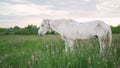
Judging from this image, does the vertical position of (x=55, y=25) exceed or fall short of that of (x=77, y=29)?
it exceeds it

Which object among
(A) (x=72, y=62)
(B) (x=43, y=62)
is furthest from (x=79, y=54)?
(B) (x=43, y=62)

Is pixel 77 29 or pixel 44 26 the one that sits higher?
pixel 44 26

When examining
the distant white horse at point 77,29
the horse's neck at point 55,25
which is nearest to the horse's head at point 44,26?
the distant white horse at point 77,29

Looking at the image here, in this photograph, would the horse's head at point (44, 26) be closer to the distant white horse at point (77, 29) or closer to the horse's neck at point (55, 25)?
the distant white horse at point (77, 29)

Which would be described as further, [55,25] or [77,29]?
[55,25]

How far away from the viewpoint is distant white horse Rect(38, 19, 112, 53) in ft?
29.2

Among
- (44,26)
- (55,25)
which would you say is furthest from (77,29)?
(44,26)

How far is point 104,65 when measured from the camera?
17.1 ft

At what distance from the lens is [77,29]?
917cm

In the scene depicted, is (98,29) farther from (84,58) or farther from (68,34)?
(84,58)

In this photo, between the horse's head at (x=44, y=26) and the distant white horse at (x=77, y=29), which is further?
the horse's head at (x=44, y=26)

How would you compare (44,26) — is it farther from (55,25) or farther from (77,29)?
(77,29)

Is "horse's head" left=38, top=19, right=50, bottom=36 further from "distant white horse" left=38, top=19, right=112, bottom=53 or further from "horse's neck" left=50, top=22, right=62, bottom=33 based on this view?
"horse's neck" left=50, top=22, right=62, bottom=33

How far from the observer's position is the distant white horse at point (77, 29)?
889 cm
